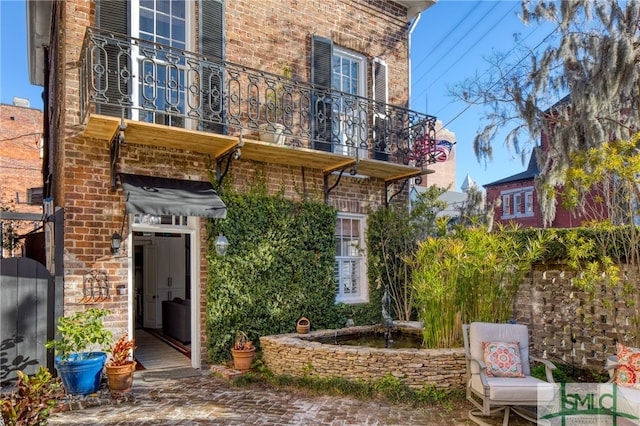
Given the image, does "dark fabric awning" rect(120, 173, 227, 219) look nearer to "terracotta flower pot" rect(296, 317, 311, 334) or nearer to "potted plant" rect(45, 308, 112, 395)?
"potted plant" rect(45, 308, 112, 395)

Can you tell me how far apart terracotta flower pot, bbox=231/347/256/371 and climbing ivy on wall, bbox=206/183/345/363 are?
0.43 m

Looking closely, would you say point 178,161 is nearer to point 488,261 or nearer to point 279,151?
point 279,151

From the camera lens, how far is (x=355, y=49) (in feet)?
30.8

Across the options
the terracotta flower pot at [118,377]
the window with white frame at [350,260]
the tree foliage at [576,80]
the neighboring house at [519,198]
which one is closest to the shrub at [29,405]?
the terracotta flower pot at [118,377]

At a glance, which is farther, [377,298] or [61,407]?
[377,298]

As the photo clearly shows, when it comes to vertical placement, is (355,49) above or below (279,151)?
above

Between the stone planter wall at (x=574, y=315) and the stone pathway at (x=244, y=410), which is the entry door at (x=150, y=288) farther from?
the stone planter wall at (x=574, y=315)

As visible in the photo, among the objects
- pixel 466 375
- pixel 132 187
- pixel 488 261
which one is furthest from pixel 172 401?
pixel 488 261

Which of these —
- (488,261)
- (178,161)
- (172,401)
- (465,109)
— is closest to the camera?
(172,401)

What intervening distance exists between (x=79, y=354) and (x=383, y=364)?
3864 millimetres

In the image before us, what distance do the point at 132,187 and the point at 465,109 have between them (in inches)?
372

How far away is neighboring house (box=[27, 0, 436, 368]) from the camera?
242 inches

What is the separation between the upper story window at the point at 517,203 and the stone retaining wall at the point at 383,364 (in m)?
21.6

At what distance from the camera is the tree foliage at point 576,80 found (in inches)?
342
